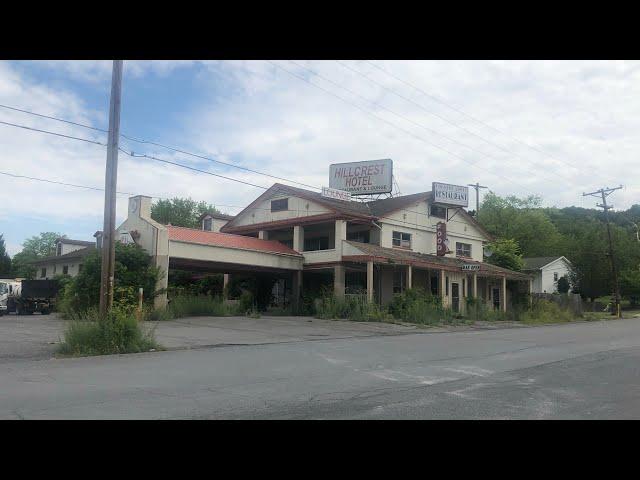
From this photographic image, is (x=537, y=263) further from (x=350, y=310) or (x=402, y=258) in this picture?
(x=350, y=310)

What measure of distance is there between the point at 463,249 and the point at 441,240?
16.1ft

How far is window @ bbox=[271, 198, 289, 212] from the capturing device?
3997 cm

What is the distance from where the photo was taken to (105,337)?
15891mm

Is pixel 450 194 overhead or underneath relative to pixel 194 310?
overhead

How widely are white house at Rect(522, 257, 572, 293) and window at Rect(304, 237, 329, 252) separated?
34367 millimetres

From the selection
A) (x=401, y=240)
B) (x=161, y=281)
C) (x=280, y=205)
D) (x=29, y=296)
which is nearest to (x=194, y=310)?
(x=161, y=281)

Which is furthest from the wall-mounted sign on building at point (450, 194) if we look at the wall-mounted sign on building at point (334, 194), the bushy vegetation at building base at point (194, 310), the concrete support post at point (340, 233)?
the bushy vegetation at building base at point (194, 310)

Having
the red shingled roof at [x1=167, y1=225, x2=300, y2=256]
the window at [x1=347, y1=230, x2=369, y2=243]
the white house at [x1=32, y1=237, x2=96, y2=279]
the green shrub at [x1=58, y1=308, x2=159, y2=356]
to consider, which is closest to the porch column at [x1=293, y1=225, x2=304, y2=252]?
the red shingled roof at [x1=167, y1=225, x2=300, y2=256]

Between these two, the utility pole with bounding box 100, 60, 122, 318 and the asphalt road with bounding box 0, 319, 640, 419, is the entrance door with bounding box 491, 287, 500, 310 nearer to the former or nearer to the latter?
the asphalt road with bounding box 0, 319, 640, 419

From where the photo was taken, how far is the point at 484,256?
166 ft
